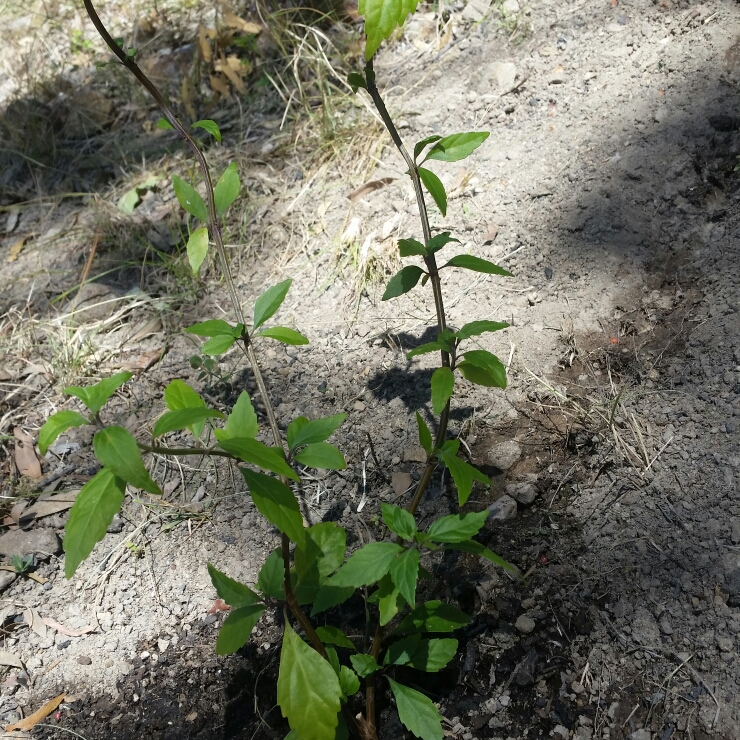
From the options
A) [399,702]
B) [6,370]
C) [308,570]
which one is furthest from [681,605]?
[6,370]

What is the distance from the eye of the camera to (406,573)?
3.81 feet

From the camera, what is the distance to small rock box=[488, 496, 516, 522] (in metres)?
1.75

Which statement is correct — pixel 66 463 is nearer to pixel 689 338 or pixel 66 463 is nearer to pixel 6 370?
pixel 6 370

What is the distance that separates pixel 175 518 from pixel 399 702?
91cm

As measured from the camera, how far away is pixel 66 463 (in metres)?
2.26

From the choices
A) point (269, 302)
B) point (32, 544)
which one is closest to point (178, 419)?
point (269, 302)

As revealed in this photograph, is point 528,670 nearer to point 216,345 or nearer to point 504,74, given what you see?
point 216,345

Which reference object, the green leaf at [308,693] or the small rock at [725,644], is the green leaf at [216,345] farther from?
the small rock at [725,644]

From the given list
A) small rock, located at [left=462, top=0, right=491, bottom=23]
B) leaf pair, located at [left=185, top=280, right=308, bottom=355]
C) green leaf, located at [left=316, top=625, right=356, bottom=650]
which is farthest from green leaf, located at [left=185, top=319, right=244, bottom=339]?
small rock, located at [left=462, top=0, right=491, bottom=23]

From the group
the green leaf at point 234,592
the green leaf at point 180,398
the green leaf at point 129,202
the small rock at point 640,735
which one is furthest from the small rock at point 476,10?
the small rock at point 640,735

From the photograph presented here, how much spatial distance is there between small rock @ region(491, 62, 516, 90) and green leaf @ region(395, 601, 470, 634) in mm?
2218

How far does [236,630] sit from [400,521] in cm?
37

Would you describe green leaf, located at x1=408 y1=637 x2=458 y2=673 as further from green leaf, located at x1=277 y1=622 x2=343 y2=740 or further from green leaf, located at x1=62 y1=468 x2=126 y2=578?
green leaf, located at x1=62 y1=468 x2=126 y2=578

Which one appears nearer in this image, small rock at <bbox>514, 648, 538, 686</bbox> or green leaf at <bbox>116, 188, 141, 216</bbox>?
small rock at <bbox>514, 648, 538, 686</bbox>
